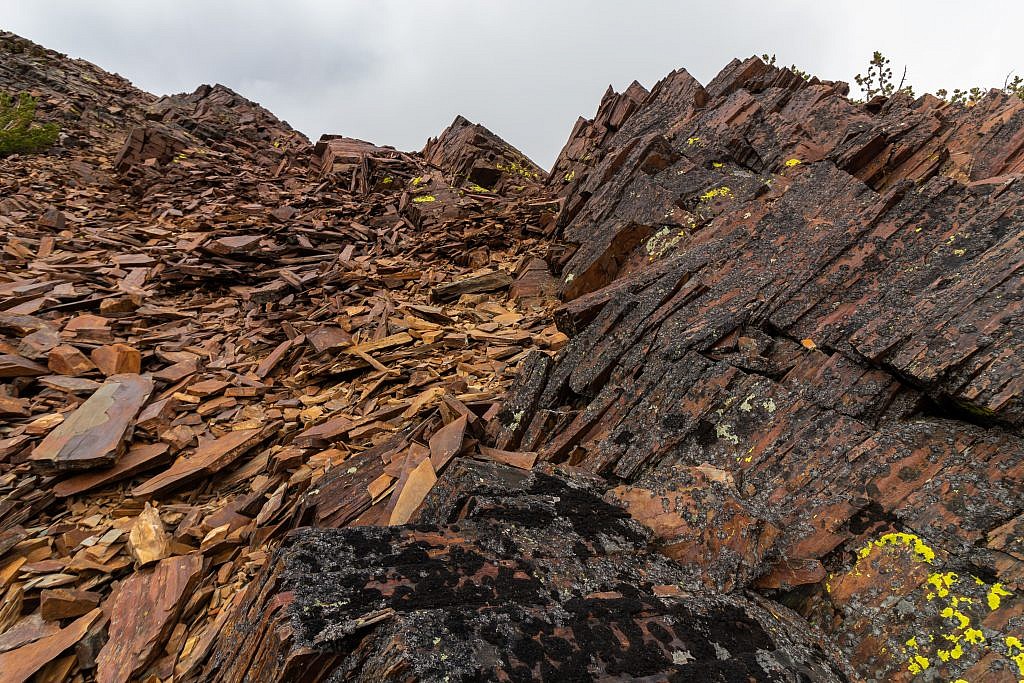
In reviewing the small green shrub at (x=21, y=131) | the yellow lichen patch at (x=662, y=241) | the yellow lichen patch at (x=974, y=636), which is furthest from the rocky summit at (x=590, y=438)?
the small green shrub at (x=21, y=131)

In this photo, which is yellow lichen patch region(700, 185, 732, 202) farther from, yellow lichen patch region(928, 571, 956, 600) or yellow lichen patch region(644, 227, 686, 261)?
yellow lichen patch region(928, 571, 956, 600)

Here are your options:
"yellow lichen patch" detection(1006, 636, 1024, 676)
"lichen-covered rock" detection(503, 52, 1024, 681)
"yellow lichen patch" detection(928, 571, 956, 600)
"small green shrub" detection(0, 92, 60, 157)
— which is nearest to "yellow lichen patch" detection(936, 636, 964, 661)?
"lichen-covered rock" detection(503, 52, 1024, 681)

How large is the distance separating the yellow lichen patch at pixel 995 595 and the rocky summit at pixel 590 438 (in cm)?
2

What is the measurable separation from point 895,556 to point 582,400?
151 inches

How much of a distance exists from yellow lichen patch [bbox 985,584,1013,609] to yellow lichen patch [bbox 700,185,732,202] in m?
8.91

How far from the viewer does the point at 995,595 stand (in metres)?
3.36

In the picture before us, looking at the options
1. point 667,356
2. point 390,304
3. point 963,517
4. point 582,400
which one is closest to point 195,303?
A: point 390,304

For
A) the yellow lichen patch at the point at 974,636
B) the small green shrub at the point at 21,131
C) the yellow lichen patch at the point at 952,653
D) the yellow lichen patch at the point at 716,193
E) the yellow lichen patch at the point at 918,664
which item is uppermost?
the yellow lichen patch at the point at 716,193

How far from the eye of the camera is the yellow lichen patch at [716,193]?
10773 millimetres

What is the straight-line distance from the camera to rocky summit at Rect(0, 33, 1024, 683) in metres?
3.21

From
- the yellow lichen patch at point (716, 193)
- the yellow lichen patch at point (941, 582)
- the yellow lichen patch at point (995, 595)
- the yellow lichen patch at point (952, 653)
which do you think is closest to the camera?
the yellow lichen patch at point (952, 653)

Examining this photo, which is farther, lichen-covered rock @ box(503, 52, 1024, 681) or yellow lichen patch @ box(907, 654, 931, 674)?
lichen-covered rock @ box(503, 52, 1024, 681)

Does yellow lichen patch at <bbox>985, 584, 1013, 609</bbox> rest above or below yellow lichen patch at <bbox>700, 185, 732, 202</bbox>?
below

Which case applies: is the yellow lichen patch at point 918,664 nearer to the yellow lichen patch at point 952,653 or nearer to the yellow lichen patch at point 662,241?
the yellow lichen patch at point 952,653
